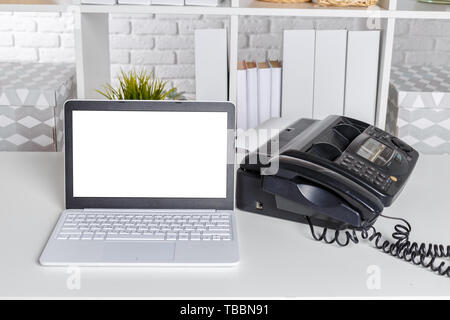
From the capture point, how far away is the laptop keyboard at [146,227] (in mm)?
1000

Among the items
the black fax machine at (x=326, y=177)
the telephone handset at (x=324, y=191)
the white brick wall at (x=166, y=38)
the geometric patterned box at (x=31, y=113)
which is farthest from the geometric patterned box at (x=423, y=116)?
the geometric patterned box at (x=31, y=113)

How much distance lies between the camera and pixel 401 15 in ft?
4.80

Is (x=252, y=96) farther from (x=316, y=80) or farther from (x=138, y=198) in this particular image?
(x=138, y=198)

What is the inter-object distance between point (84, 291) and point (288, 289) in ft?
0.99

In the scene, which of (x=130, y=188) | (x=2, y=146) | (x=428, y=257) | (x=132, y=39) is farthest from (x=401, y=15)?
(x=132, y=39)

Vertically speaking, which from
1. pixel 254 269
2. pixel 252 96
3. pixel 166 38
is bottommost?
pixel 254 269

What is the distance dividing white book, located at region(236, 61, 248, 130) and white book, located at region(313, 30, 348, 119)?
194 mm

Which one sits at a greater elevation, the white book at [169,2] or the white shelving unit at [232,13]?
the white book at [169,2]

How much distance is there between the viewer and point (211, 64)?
1567mm

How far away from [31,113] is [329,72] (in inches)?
34.5

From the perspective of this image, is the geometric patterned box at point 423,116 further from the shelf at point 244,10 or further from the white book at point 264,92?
the white book at point 264,92

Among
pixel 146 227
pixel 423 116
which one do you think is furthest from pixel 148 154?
pixel 423 116

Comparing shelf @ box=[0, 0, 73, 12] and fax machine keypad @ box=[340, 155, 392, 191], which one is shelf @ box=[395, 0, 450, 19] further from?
shelf @ box=[0, 0, 73, 12]

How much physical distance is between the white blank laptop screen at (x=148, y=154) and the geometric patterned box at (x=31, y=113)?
26.5 inches
